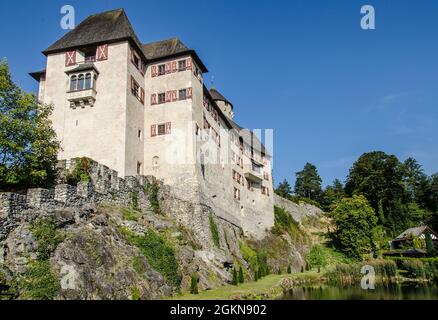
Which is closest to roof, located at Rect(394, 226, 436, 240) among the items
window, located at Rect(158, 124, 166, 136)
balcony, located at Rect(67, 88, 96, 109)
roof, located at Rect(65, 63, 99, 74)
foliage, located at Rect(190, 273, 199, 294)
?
window, located at Rect(158, 124, 166, 136)

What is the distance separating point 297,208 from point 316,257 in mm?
15914

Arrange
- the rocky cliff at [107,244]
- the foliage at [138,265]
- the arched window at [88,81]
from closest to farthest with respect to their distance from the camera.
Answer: the rocky cliff at [107,244] < the foliage at [138,265] < the arched window at [88,81]

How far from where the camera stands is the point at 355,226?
60469 mm

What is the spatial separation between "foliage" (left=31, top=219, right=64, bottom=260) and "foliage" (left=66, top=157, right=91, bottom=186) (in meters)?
8.72

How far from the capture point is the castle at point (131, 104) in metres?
40.6

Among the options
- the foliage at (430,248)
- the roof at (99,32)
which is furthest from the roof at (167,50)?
the foliage at (430,248)

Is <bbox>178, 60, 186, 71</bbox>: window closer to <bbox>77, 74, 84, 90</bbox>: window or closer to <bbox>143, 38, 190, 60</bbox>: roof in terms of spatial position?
<bbox>143, 38, 190, 60</bbox>: roof

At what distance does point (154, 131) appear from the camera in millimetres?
43938

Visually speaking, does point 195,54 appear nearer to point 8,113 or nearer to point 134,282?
point 8,113

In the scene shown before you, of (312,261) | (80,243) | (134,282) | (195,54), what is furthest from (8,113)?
(312,261)

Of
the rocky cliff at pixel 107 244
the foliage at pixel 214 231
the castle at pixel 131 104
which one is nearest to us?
the rocky cliff at pixel 107 244

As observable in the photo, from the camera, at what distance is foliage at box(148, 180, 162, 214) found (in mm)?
37000

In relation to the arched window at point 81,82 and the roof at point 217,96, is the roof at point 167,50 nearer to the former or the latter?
the arched window at point 81,82

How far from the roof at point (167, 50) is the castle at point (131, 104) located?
10 centimetres
